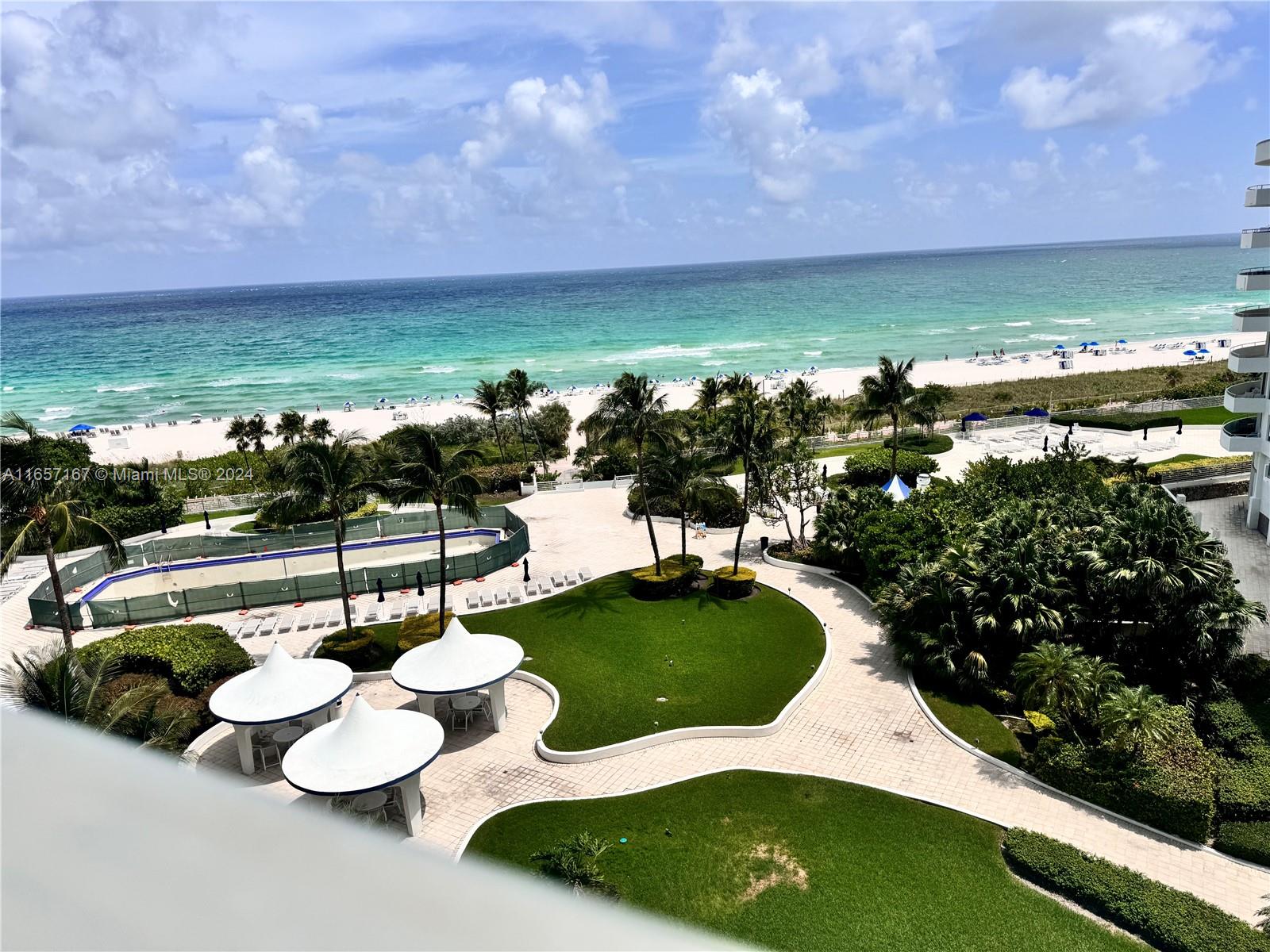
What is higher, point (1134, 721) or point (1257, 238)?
point (1257, 238)

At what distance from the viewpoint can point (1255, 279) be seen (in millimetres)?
30391

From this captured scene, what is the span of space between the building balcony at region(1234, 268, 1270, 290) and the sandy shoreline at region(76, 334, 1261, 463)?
43155 millimetres

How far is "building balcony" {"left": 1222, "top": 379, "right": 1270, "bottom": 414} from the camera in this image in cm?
3097

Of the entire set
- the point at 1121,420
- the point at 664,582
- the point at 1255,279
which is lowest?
the point at 664,582

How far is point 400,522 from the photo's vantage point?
39.0 meters

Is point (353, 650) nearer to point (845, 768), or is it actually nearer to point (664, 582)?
point (664, 582)

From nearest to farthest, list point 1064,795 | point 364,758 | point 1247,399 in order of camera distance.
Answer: point 364,758 → point 1064,795 → point 1247,399

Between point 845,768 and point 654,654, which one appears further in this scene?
point 654,654

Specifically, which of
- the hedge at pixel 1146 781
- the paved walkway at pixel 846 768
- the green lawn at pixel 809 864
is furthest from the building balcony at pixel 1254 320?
the green lawn at pixel 809 864

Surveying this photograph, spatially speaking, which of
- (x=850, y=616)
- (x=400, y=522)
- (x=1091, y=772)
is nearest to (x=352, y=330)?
(x=400, y=522)

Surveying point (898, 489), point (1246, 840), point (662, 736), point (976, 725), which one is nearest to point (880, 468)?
point (898, 489)

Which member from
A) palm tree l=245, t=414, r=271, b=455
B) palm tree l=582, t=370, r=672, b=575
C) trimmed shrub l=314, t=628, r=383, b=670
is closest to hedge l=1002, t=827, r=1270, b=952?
palm tree l=582, t=370, r=672, b=575

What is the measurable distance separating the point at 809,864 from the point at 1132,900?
5894mm

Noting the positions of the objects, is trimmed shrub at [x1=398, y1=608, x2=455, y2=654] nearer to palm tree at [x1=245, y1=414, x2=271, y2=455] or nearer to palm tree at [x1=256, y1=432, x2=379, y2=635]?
palm tree at [x1=256, y1=432, x2=379, y2=635]
